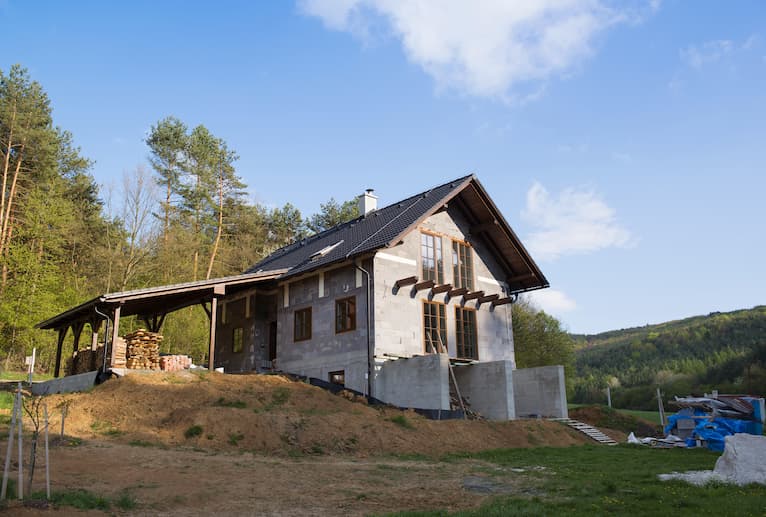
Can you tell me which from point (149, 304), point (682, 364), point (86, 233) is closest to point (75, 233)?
point (86, 233)

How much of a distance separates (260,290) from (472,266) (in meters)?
8.79

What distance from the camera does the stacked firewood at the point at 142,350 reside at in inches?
741

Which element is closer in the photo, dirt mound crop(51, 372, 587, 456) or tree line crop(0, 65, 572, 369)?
dirt mound crop(51, 372, 587, 456)

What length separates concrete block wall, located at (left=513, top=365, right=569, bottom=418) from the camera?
2108 cm

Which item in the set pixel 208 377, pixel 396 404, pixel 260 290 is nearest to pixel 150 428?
pixel 208 377

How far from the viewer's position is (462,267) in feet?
75.7

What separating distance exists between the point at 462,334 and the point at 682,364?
3183 cm

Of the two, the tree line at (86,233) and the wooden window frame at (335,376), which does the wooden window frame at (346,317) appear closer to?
the wooden window frame at (335,376)

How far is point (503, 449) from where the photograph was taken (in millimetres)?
15820

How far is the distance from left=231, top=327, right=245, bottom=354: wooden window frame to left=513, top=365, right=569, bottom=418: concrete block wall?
11315 millimetres

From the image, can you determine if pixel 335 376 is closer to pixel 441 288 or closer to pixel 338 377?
pixel 338 377

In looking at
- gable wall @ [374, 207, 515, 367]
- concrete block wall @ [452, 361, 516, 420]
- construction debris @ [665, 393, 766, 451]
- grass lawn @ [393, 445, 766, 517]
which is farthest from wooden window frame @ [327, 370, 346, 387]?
construction debris @ [665, 393, 766, 451]

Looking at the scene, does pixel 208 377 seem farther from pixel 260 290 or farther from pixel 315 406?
pixel 260 290

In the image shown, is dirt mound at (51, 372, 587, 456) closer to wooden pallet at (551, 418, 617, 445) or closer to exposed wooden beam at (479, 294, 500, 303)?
wooden pallet at (551, 418, 617, 445)
